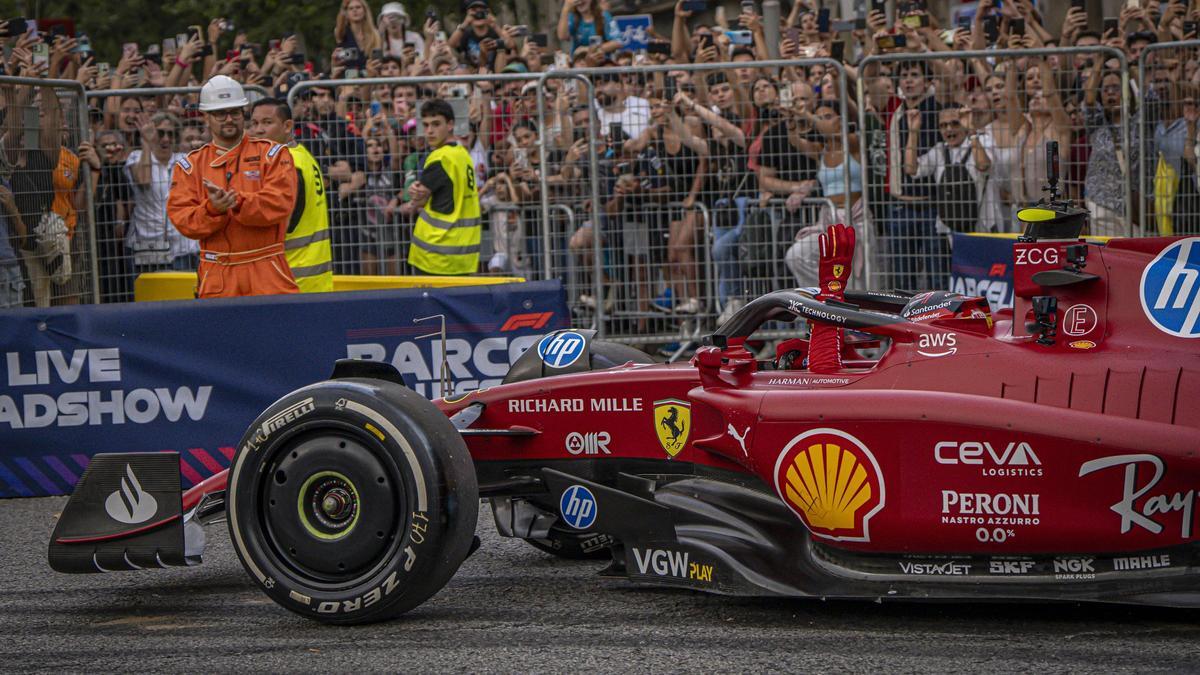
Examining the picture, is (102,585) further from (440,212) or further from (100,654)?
(440,212)

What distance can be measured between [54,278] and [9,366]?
1.88m

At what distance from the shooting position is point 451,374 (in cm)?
845

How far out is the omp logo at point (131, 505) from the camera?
5586mm

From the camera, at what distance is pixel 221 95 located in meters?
8.64

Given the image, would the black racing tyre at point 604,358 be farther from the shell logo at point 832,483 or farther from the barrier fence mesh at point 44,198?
the barrier fence mesh at point 44,198

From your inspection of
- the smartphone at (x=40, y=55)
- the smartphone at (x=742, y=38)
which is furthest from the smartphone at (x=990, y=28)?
the smartphone at (x=40, y=55)

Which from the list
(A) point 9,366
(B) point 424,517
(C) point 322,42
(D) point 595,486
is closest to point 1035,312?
(D) point 595,486

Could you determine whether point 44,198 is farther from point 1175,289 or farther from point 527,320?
point 1175,289

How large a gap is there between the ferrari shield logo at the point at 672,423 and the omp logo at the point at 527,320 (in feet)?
9.55

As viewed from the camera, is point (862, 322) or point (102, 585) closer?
point (862, 322)

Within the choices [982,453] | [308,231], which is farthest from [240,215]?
[982,453]

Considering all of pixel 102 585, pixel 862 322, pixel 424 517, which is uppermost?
pixel 862 322

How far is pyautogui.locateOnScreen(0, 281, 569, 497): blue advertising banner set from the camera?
8141 mm

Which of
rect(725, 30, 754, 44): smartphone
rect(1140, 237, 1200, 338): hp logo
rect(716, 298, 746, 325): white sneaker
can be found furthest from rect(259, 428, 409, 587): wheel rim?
rect(725, 30, 754, 44): smartphone
